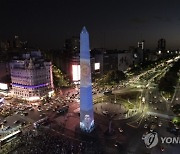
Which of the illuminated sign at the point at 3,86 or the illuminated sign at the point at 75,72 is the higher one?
the illuminated sign at the point at 75,72

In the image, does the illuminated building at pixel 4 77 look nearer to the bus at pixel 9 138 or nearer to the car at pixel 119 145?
the bus at pixel 9 138

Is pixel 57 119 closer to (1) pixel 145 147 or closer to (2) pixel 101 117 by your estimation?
(2) pixel 101 117

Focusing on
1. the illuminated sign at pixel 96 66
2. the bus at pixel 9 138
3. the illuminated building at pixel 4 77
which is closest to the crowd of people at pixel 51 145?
the bus at pixel 9 138

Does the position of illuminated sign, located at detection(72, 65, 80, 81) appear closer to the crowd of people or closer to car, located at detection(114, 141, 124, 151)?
the crowd of people

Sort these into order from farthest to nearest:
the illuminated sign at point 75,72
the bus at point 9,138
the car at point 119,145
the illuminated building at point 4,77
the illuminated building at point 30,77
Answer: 1. the illuminated sign at point 75,72
2. the illuminated building at point 4,77
3. the illuminated building at point 30,77
4. the bus at point 9,138
5. the car at point 119,145

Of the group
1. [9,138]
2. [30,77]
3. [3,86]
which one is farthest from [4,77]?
[9,138]

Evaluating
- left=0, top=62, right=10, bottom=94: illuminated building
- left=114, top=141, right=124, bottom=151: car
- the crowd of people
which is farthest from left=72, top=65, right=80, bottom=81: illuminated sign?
left=114, top=141, right=124, bottom=151: car
